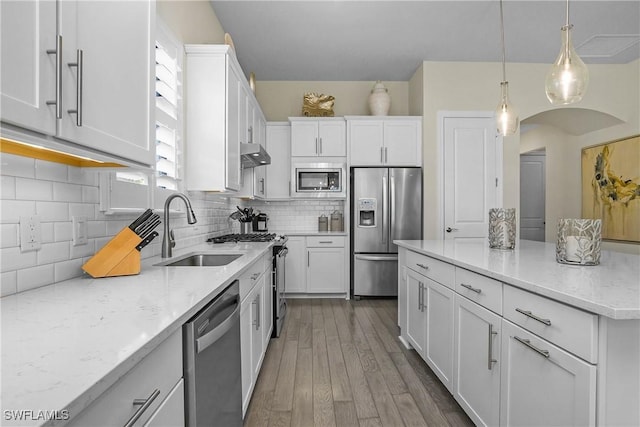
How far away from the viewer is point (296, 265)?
177 inches

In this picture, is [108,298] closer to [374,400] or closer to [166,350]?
[166,350]

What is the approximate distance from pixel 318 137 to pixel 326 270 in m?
1.82

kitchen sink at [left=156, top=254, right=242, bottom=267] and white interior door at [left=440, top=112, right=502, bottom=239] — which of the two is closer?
kitchen sink at [left=156, top=254, right=242, bottom=267]

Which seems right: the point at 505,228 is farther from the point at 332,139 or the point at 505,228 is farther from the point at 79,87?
the point at 332,139

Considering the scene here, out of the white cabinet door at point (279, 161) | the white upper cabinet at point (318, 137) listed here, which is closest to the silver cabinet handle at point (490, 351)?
the white upper cabinet at point (318, 137)

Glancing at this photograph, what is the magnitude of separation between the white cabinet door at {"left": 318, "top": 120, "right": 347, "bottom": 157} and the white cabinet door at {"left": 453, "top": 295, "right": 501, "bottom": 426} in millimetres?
3058

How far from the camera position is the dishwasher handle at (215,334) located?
103 centimetres

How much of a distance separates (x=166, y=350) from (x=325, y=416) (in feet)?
4.59

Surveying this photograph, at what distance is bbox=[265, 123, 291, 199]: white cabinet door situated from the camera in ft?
15.4

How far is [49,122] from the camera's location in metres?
0.80

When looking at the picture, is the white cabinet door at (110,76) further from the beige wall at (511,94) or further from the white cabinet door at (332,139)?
the beige wall at (511,94)

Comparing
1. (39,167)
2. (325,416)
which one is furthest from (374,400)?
(39,167)

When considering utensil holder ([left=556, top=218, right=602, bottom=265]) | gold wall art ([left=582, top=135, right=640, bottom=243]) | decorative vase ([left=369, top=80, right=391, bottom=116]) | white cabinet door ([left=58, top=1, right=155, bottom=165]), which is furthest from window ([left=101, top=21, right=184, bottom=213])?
gold wall art ([left=582, top=135, right=640, bottom=243])

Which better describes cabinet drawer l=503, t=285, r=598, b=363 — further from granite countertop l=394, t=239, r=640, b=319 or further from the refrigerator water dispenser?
the refrigerator water dispenser
